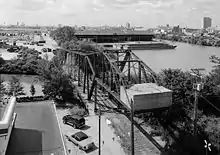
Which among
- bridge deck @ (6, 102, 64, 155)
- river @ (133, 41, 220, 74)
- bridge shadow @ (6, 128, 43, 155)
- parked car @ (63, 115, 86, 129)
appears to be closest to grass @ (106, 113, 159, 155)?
parked car @ (63, 115, 86, 129)

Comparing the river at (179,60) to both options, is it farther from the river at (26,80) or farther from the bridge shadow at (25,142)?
the bridge shadow at (25,142)

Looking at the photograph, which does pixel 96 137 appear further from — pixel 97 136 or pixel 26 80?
pixel 26 80

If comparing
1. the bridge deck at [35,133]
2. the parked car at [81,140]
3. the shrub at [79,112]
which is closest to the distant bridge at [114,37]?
the bridge deck at [35,133]

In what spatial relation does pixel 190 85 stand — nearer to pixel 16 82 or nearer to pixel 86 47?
pixel 16 82

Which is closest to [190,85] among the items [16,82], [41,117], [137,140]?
[137,140]

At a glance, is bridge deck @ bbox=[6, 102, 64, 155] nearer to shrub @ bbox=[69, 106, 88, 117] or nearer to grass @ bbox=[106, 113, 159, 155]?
shrub @ bbox=[69, 106, 88, 117]
